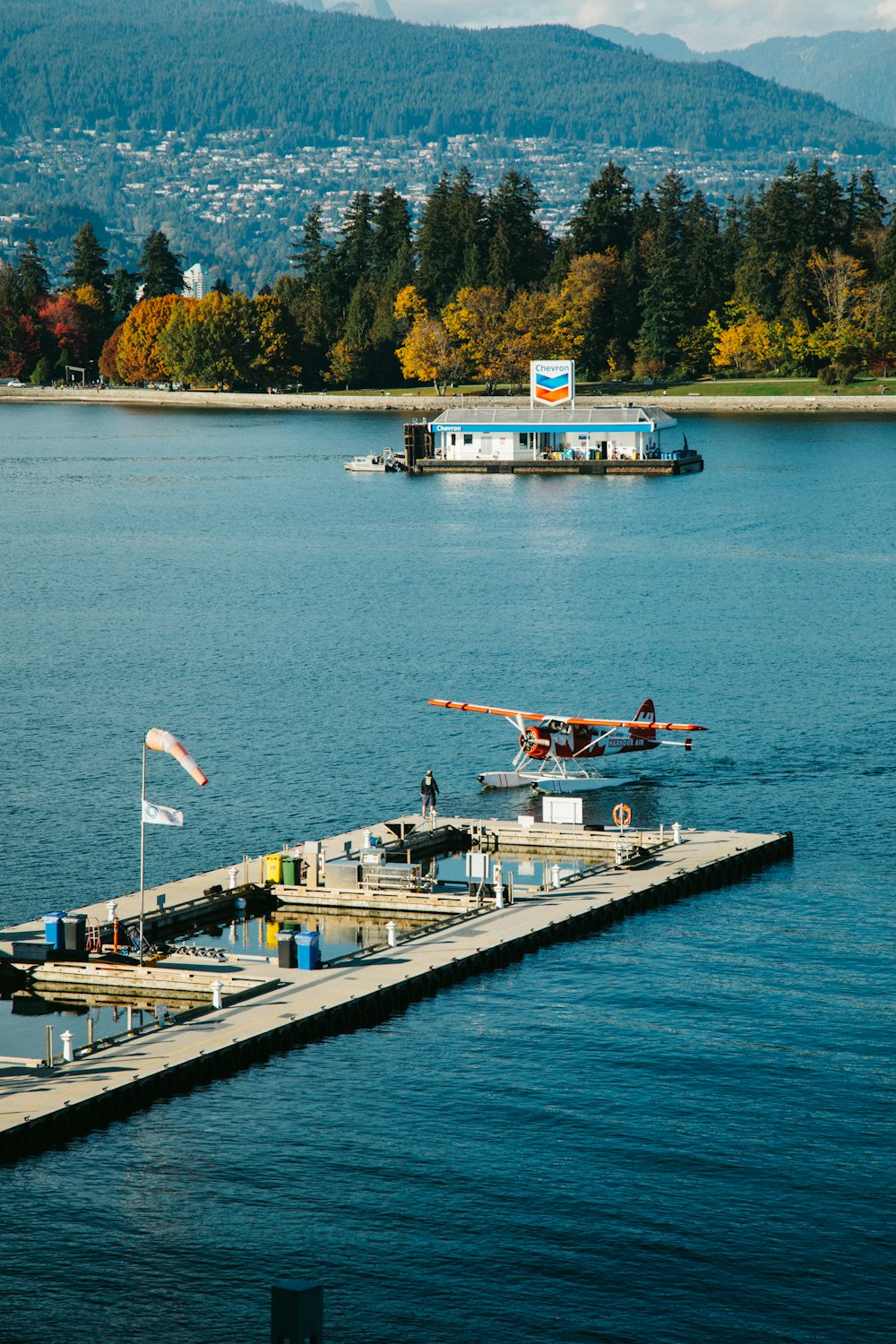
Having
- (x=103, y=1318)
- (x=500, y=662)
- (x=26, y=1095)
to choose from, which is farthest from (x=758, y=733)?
(x=103, y=1318)

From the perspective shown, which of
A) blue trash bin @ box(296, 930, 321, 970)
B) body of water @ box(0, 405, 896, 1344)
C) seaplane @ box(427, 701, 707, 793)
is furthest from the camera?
seaplane @ box(427, 701, 707, 793)

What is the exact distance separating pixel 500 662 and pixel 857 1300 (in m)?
56.4

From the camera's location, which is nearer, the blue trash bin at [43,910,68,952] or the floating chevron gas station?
the blue trash bin at [43,910,68,952]

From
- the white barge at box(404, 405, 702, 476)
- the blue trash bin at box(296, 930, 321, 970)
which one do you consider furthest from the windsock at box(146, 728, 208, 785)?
the white barge at box(404, 405, 702, 476)

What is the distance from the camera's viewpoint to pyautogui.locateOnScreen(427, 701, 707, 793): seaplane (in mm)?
63250

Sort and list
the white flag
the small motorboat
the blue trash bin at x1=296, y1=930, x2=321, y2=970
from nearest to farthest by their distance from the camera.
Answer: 1. the blue trash bin at x1=296, y1=930, x2=321, y2=970
2. the white flag
3. the small motorboat

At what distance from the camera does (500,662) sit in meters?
84.9

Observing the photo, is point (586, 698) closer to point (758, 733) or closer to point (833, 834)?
point (758, 733)

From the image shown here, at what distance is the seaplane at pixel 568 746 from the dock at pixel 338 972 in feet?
21.6

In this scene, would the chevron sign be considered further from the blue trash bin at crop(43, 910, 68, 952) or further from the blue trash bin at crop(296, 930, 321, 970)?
the blue trash bin at crop(296, 930, 321, 970)

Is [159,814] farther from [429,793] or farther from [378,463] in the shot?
[378,463]

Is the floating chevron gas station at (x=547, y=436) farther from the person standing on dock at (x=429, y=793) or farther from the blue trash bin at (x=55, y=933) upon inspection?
the blue trash bin at (x=55, y=933)

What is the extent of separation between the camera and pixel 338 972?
42875 millimetres

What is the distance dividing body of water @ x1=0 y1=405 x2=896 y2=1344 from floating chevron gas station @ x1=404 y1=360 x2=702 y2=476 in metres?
62.6
